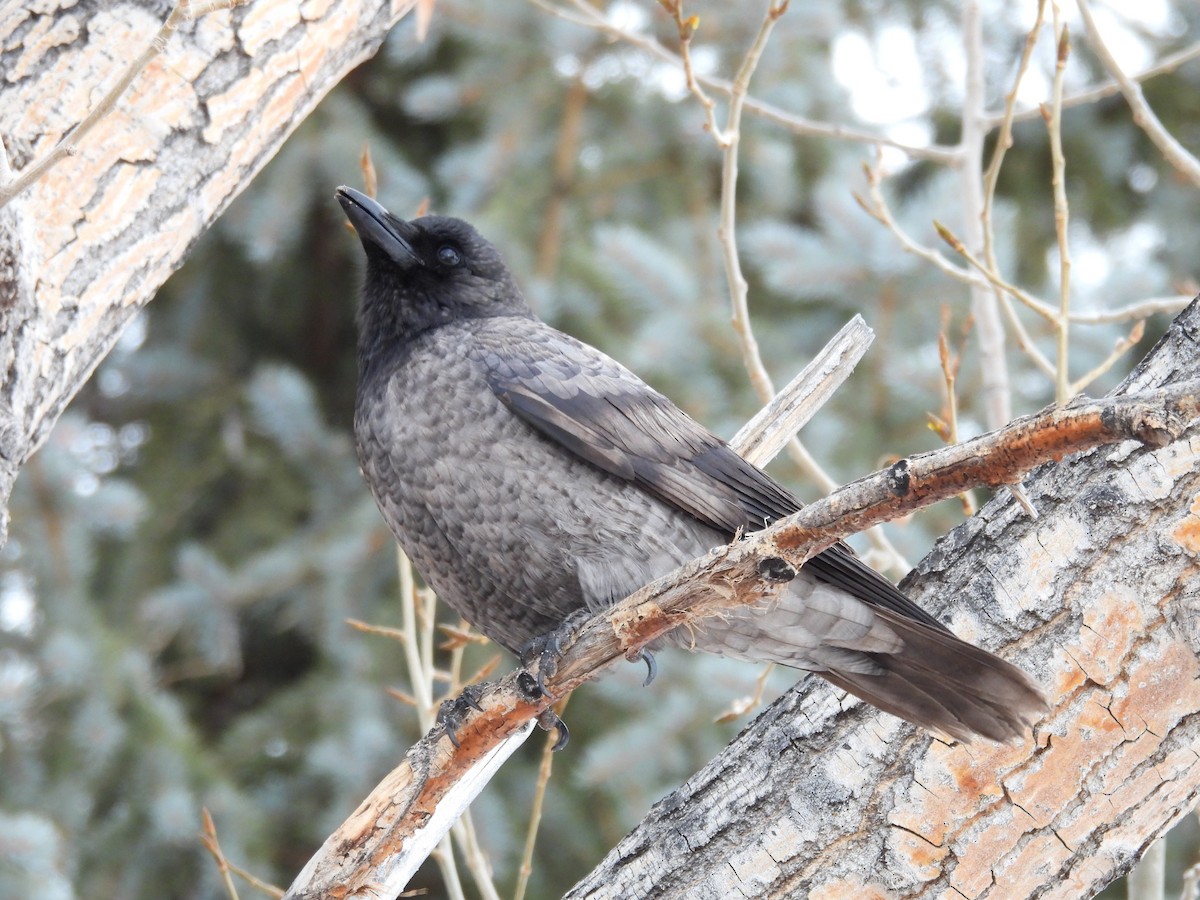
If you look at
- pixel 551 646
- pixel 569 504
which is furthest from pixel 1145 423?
pixel 569 504

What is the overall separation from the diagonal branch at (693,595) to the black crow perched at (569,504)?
0.35 metres

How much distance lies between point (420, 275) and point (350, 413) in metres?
1.77

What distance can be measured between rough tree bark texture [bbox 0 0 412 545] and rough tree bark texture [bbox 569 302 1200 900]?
4.98ft

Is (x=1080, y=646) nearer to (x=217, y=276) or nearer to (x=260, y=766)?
(x=260, y=766)

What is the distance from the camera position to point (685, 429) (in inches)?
121

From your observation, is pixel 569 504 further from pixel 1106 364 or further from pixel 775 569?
pixel 1106 364

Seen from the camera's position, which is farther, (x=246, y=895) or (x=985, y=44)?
(x=985, y=44)

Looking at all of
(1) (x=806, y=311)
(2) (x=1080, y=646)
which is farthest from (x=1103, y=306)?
(2) (x=1080, y=646)

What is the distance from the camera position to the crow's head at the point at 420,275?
3.38 metres

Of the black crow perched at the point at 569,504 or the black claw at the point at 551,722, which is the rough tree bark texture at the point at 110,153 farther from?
the black claw at the point at 551,722

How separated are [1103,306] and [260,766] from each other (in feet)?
11.7

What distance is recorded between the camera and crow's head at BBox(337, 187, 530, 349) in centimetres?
338

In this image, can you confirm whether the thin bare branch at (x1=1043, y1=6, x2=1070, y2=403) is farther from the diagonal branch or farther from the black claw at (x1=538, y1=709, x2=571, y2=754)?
the black claw at (x1=538, y1=709, x2=571, y2=754)

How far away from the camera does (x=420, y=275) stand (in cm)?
348
